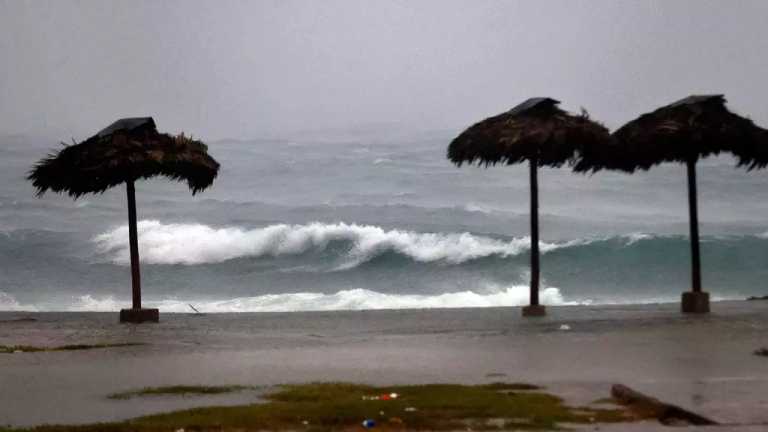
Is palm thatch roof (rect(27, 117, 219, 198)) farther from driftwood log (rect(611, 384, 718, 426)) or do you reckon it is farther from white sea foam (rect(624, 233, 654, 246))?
white sea foam (rect(624, 233, 654, 246))

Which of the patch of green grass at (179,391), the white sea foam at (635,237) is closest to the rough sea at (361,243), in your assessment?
the white sea foam at (635,237)

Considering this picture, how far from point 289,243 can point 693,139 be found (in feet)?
98.8

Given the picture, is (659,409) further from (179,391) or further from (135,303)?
(135,303)

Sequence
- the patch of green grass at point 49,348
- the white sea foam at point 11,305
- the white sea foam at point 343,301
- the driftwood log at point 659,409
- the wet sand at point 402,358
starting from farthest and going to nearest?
the white sea foam at point 11,305 → the white sea foam at point 343,301 → the patch of green grass at point 49,348 → the wet sand at point 402,358 → the driftwood log at point 659,409

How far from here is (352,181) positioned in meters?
61.4

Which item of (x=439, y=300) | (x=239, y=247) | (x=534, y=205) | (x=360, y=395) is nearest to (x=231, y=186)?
(x=239, y=247)

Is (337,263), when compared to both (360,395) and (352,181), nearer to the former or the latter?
(352,181)

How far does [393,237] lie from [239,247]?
5.68 meters

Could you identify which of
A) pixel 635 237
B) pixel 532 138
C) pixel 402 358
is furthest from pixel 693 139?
pixel 635 237

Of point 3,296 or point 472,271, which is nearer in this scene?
point 3,296

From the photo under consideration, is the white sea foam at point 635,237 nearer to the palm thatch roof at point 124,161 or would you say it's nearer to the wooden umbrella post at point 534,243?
the wooden umbrella post at point 534,243

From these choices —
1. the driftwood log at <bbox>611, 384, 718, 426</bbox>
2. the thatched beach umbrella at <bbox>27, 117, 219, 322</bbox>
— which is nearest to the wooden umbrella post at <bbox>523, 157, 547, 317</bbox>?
the thatched beach umbrella at <bbox>27, 117, 219, 322</bbox>

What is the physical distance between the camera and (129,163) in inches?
968

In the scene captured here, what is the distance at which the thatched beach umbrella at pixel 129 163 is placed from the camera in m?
24.7
